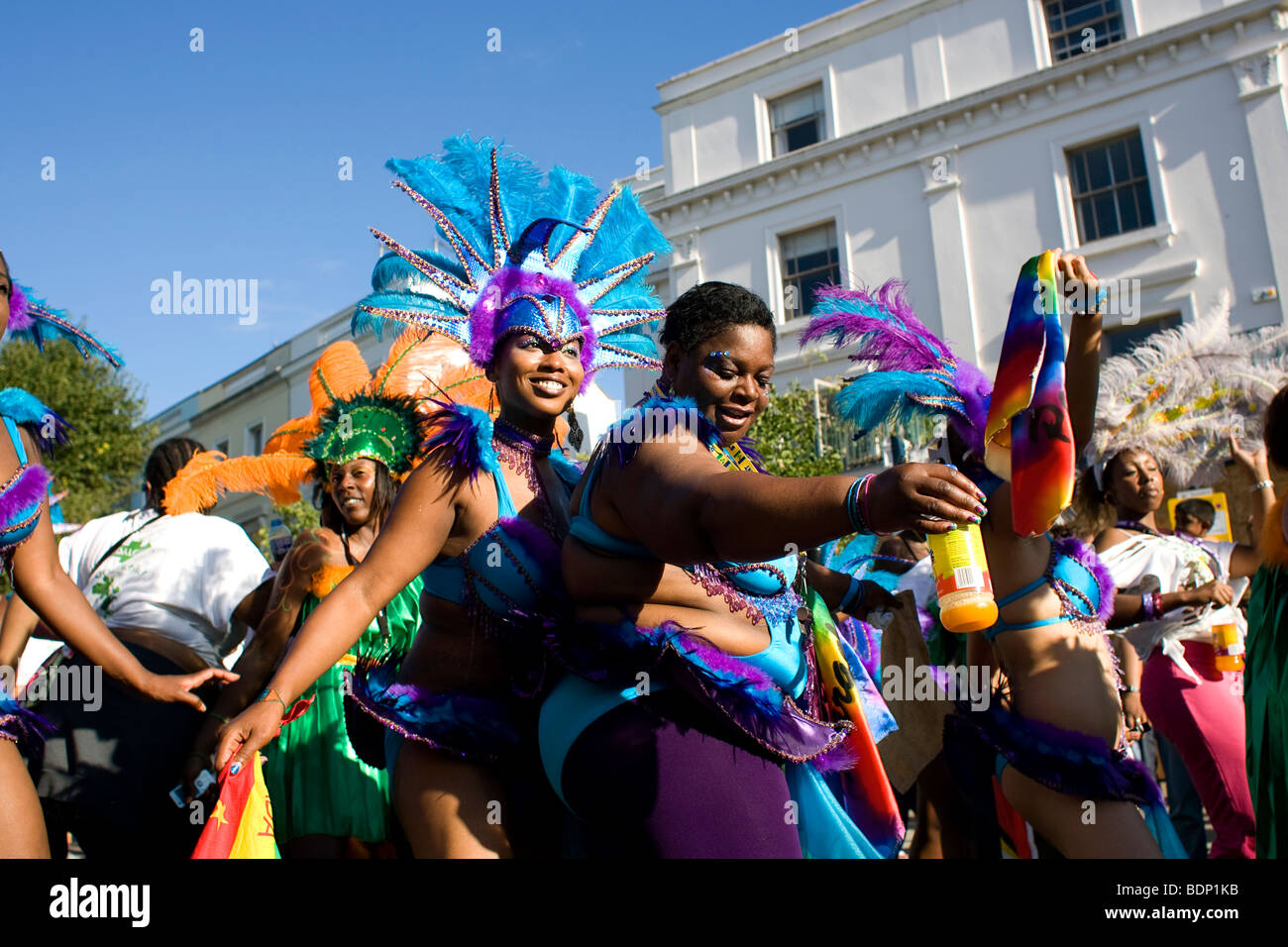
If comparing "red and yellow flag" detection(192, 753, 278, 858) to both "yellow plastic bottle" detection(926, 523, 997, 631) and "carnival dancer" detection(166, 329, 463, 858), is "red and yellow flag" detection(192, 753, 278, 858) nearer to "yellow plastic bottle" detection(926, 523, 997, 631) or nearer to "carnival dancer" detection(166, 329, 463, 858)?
"carnival dancer" detection(166, 329, 463, 858)

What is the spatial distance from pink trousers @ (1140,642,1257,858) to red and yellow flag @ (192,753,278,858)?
3510 millimetres

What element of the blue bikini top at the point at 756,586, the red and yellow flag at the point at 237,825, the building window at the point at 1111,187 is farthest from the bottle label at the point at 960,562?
the building window at the point at 1111,187

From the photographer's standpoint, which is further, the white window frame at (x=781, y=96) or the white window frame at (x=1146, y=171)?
the white window frame at (x=781, y=96)

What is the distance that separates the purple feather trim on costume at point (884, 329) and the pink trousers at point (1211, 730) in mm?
2293

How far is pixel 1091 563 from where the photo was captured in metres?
3.32

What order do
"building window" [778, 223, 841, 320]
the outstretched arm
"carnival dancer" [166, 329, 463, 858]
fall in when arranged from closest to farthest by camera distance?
the outstretched arm < "carnival dancer" [166, 329, 463, 858] < "building window" [778, 223, 841, 320]

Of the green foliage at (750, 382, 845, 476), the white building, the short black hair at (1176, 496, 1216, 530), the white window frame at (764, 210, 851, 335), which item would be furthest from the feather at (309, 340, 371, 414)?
the white window frame at (764, 210, 851, 335)

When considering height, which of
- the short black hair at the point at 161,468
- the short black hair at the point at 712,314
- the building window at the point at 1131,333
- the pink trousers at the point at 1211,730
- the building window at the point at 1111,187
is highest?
the building window at the point at 1111,187

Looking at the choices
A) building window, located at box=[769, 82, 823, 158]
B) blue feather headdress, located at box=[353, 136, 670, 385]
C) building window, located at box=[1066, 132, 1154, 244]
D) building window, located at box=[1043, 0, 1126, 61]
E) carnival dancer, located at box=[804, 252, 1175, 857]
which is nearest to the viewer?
carnival dancer, located at box=[804, 252, 1175, 857]

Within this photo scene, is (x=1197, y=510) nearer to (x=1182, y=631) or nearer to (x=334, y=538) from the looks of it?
(x=1182, y=631)

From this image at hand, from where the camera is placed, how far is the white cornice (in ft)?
45.9

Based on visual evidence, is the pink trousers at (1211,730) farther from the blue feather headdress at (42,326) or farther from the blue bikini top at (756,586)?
the blue feather headdress at (42,326)

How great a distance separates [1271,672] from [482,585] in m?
1.96

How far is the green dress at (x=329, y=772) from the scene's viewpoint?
3.74m
